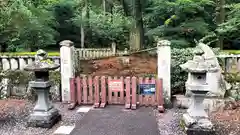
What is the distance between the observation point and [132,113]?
475 cm

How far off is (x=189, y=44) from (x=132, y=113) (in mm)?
4350

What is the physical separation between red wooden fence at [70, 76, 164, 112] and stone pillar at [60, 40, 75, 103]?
0.35 metres

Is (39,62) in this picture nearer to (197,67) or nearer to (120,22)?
(197,67)

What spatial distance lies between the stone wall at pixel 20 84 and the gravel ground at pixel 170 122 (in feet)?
8.67

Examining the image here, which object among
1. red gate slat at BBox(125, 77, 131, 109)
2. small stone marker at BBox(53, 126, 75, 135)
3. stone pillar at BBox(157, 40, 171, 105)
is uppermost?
stone pillar at BBox(157, 40, 171, 105)

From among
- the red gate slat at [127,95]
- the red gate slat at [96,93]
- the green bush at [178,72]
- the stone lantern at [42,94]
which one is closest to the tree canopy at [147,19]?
the green bush at [178,72]

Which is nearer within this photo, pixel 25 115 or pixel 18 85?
pixel 25 115

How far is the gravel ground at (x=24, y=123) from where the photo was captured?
3875 millimetres

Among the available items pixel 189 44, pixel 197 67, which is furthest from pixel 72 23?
pixel 197 67

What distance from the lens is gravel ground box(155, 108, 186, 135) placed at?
12.6 feet

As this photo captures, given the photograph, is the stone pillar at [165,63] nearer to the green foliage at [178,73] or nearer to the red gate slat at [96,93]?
the green foliage at [178,73]

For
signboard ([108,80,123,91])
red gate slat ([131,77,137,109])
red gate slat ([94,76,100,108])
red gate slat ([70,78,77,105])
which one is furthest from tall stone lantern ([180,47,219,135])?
red gate slat ([70,78,77,105])

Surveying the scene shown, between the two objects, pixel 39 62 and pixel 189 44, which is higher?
pixel 189 44

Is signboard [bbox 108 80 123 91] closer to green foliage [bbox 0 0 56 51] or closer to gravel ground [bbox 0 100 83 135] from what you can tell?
gravel ground [bbox 0 100 83 135]
